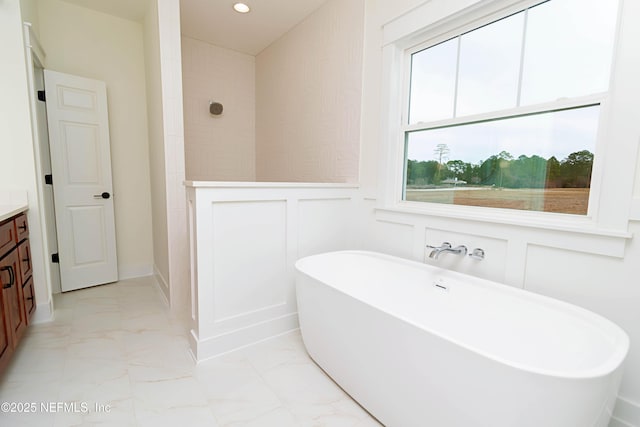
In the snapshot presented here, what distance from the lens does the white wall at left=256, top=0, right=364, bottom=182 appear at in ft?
8.14

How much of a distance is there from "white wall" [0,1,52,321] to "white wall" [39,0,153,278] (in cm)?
93

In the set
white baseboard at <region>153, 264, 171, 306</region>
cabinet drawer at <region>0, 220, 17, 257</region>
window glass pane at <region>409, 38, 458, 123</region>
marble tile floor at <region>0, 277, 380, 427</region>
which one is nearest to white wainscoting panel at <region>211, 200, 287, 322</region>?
marble tile floor at <region>0, 277, 380, 427</region>

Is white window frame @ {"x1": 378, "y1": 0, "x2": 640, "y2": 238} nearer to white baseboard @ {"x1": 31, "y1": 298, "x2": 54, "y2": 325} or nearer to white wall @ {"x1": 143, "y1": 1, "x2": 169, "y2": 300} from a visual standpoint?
white wall @ {"x1": 143, "y1": 1, "x2": 169, "y2": 300}

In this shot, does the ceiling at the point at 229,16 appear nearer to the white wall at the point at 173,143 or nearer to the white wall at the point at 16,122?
the white wall at the point at 173,143

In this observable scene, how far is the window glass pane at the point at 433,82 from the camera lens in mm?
1972

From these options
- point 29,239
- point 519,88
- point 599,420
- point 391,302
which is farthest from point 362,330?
point 29,239

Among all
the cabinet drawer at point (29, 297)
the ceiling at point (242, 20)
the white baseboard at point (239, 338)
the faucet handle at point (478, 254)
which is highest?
the ceiling at point (242, 20)

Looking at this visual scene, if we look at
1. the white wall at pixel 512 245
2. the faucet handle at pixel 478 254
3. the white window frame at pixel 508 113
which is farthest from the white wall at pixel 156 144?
the faucet handle at pixel 478 254

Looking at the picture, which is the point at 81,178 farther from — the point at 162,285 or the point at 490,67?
the point at 490,67

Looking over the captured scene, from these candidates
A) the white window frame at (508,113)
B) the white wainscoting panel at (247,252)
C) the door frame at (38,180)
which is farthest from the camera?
the door frame at (38,180)

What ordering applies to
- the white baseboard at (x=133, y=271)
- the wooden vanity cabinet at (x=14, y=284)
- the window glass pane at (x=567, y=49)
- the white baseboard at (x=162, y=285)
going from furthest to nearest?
the white baseboard at (x=133, y=271) < the white baseboard at (x=162, y=285) < the wooden vanity cabinet at (x=14, y=284) < the window glass pane at (x=567, y=49)

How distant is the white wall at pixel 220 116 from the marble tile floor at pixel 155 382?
2.02 m

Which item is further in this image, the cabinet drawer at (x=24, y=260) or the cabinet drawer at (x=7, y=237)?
the cabinet drawer at (x=24, y=260)

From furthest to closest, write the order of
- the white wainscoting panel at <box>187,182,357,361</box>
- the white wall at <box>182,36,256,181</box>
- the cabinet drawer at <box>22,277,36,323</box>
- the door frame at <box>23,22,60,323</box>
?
the white wall at <box>182,36,256,181</box> → the door frame at <box>23,22,60,323</box> → the cabinet drawer at <box>22,277,36,323</box> → the white wainscoting panel at <box>187,182,357,361</box>
